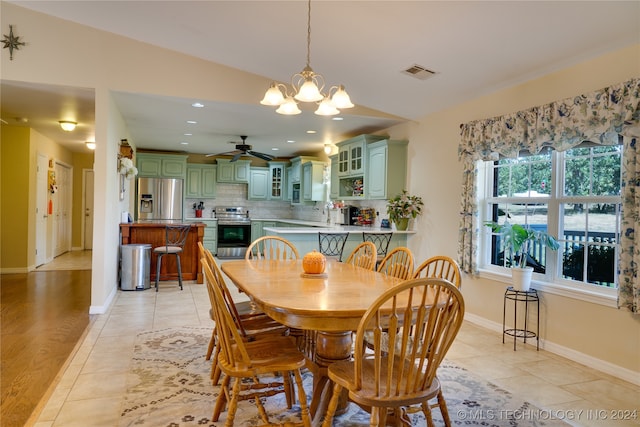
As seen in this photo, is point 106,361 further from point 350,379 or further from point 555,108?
point 555,108

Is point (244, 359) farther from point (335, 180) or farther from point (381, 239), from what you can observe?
point (335, 180)

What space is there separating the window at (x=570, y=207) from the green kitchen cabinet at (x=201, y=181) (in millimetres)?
6731

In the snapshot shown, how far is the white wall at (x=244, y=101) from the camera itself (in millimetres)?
3174

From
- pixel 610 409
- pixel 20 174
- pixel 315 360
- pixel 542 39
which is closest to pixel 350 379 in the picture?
pixel 315 360

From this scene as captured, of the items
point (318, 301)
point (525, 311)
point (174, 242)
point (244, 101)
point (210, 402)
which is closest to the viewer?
point (318, 301)

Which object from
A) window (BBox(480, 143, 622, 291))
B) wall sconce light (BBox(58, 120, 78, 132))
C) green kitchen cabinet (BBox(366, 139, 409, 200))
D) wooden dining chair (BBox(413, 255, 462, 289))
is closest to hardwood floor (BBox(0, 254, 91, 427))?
wall sconce light (BBox(58, 120, 78, 132))

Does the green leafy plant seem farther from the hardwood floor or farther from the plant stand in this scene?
the hardwood floor

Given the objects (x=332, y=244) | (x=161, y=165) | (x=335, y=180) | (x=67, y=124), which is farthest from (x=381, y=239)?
(x=161, y=165)

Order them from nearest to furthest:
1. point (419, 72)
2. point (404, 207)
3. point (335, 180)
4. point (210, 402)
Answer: point (210, 402) < point (419, 72) < point (404, 207) < point (335, 180)

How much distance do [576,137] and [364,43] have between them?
183 cm

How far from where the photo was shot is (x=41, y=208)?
7215 millimetres

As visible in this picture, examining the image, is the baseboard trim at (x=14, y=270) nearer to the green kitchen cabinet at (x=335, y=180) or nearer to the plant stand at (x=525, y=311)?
the green kitchen cabinet at (x=335, y=180)

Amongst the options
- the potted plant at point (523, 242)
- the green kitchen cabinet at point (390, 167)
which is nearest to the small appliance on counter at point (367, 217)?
the green kitchen cabinet at point (390, 167)

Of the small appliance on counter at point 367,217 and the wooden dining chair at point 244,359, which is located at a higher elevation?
the small appliance on counter at point 367,217
